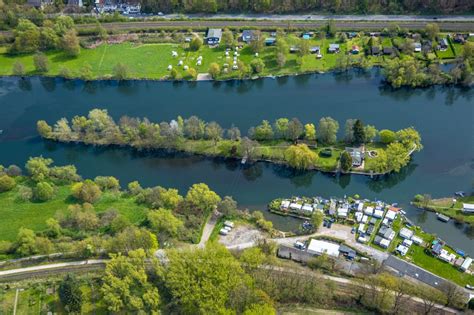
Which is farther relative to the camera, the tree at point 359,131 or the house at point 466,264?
the tree at point 359,131

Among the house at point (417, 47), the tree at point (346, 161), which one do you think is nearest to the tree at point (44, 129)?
the tree at point (346, 161)

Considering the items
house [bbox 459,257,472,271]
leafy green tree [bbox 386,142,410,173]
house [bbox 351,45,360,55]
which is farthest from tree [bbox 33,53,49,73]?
house [bbox 459,257,472,271]

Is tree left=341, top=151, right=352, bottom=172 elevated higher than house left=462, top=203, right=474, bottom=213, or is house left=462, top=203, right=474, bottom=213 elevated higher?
tree left=341, top=151, right=352, bottom=172

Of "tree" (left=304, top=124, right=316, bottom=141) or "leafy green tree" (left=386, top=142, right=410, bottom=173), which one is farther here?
"tree" (left=304, top=124, right=316, bottom=141)

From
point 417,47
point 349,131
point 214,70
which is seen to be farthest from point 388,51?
point 214,70

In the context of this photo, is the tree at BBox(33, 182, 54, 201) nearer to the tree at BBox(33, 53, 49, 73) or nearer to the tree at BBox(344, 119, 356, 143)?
the tree at BBox(33, 53, 49, 73)

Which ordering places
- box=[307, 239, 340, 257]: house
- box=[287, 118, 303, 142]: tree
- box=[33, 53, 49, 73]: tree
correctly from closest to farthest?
box=[307, 239, 340, 257]: house
box=[287, 118, 303, 142]: tree
box=[33, 53, 49, 73]: tree

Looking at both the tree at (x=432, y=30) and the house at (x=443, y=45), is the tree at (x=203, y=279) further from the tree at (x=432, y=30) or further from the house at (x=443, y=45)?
the tree at (x=432, y=30)

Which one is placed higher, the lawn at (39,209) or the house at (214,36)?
the house at (214,36)

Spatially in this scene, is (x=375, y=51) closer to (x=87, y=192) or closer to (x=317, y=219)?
(x=317, y=219)
